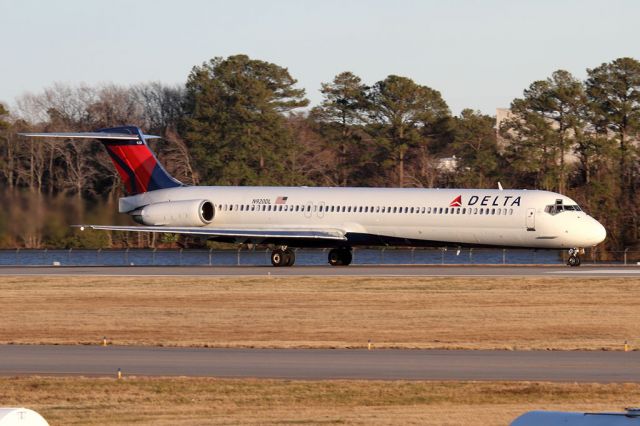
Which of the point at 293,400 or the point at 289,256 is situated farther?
the point at 289,256

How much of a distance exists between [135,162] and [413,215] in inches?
537

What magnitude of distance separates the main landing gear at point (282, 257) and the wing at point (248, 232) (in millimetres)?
1239

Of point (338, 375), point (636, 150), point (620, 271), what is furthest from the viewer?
point (636, 150)

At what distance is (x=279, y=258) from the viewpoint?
5412cm

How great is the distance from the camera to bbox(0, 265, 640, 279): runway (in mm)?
46125

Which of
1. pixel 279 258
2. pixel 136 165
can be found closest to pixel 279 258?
pixel 279 258

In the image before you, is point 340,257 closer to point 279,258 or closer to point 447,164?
point 279,258

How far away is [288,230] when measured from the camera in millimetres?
53125

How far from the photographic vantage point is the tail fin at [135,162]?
187 feet

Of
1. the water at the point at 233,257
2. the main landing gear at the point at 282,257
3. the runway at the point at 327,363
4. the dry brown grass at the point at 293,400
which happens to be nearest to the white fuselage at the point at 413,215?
the main landing gear at the point at 282,257

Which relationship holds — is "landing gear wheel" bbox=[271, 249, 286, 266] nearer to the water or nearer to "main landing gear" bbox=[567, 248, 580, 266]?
"main landing gear" bbox=[567, 248, 580, 266]

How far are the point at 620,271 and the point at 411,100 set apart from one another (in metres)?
56.7

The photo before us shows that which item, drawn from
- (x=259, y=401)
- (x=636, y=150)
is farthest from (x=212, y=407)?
(x=636, y=150)

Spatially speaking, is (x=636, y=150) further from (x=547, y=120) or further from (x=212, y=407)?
(x=212, y=407)
